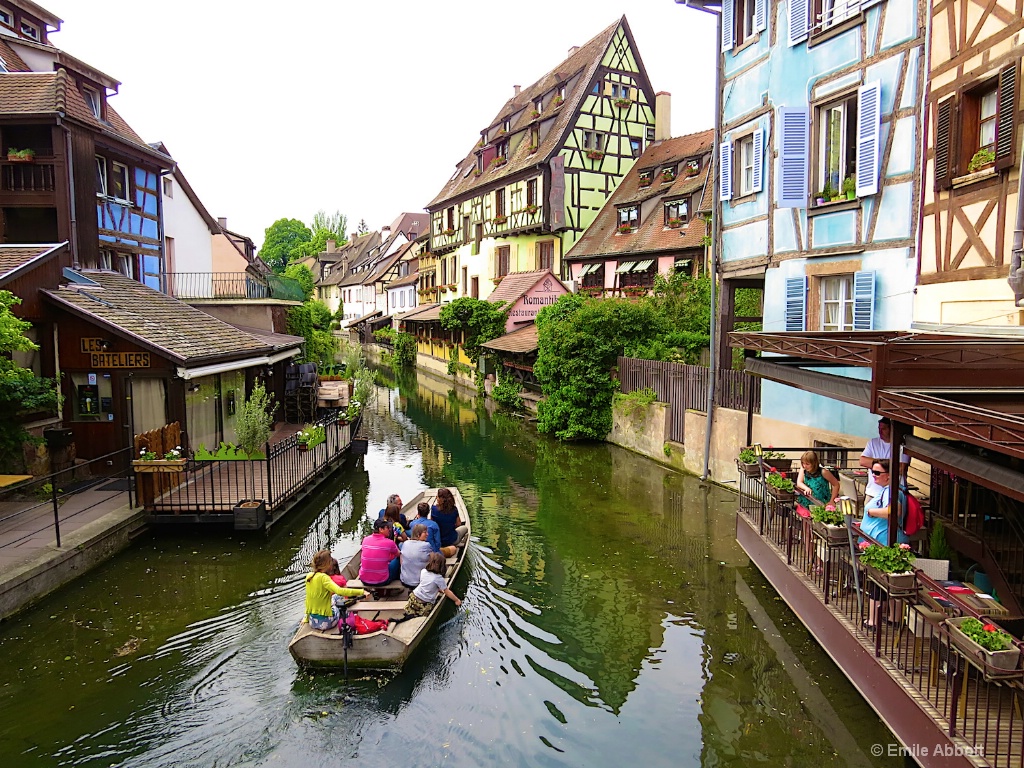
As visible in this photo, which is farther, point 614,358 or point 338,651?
point 614,358

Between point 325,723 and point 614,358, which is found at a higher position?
point 614,358

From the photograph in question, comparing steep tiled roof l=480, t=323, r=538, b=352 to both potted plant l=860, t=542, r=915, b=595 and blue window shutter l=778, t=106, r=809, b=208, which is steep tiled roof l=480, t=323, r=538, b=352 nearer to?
blue window shutter l=778, t=106, r=809, b=208

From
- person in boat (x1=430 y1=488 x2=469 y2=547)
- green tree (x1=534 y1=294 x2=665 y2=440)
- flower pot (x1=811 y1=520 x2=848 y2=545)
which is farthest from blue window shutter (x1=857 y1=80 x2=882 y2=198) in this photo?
green tree (x1=534 y1=294 x2=665 y2=440)

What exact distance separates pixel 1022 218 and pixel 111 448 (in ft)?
51.6

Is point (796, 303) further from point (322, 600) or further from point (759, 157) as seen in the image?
point (322, 600)

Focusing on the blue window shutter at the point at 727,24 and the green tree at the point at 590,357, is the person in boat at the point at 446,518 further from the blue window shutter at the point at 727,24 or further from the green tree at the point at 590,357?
the blue window shutter at the point at 727,24

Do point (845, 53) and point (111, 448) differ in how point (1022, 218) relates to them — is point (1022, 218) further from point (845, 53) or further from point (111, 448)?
point (111, 448)

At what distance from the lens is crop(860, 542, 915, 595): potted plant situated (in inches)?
243

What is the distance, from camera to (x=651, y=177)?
31750mm

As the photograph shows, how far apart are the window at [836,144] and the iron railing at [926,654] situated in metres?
7.75

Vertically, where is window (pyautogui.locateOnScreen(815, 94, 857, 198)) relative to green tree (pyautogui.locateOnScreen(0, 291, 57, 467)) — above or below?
above

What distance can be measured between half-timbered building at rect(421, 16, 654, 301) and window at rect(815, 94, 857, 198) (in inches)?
801

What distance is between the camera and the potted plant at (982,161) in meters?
9.34

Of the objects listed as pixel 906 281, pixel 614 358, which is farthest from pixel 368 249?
pixel 906 281
